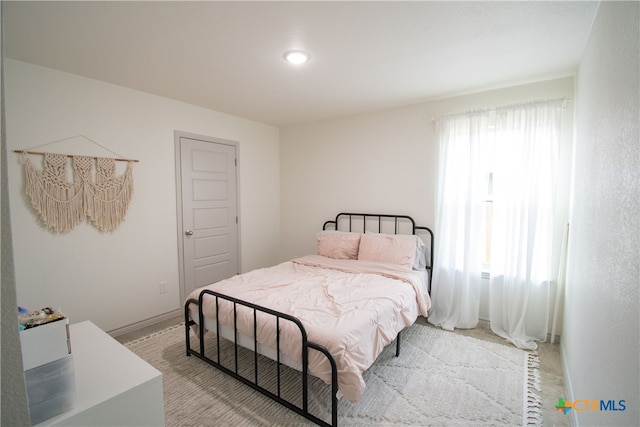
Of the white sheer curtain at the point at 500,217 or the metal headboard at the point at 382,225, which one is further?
the metal headboard at the point at 382,225

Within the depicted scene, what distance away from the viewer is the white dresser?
1130 millimetres

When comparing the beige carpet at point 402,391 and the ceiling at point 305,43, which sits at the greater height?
the ceiling at point 305,43

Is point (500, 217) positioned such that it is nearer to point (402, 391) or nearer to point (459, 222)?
point (459, 222)

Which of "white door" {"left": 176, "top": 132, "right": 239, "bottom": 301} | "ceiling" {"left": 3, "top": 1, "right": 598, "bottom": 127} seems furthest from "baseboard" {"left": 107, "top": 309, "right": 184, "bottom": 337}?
"ceiling" {"left": 3, "top": 1, "right": 598, "bottom": 127}

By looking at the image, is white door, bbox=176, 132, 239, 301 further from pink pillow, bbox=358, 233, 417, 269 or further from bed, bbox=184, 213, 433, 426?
pink pillow, bbox=358, 233, 417, 269

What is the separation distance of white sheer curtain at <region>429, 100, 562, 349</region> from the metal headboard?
0.53 ft

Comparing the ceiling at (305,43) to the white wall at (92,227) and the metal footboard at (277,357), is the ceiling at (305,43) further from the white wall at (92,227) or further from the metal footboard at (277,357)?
the metal footboard at (277,357)

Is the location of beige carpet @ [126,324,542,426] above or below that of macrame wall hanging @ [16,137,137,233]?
below

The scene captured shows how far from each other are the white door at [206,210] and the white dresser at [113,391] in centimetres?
215

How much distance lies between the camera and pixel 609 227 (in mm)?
1257

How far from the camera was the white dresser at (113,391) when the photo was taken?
1.13 metres

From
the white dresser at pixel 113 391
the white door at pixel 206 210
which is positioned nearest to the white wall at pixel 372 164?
the white door at pixel 206 210

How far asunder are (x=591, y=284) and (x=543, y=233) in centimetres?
138

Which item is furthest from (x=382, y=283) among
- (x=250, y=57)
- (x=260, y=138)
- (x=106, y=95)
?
(x=106, y=95)
